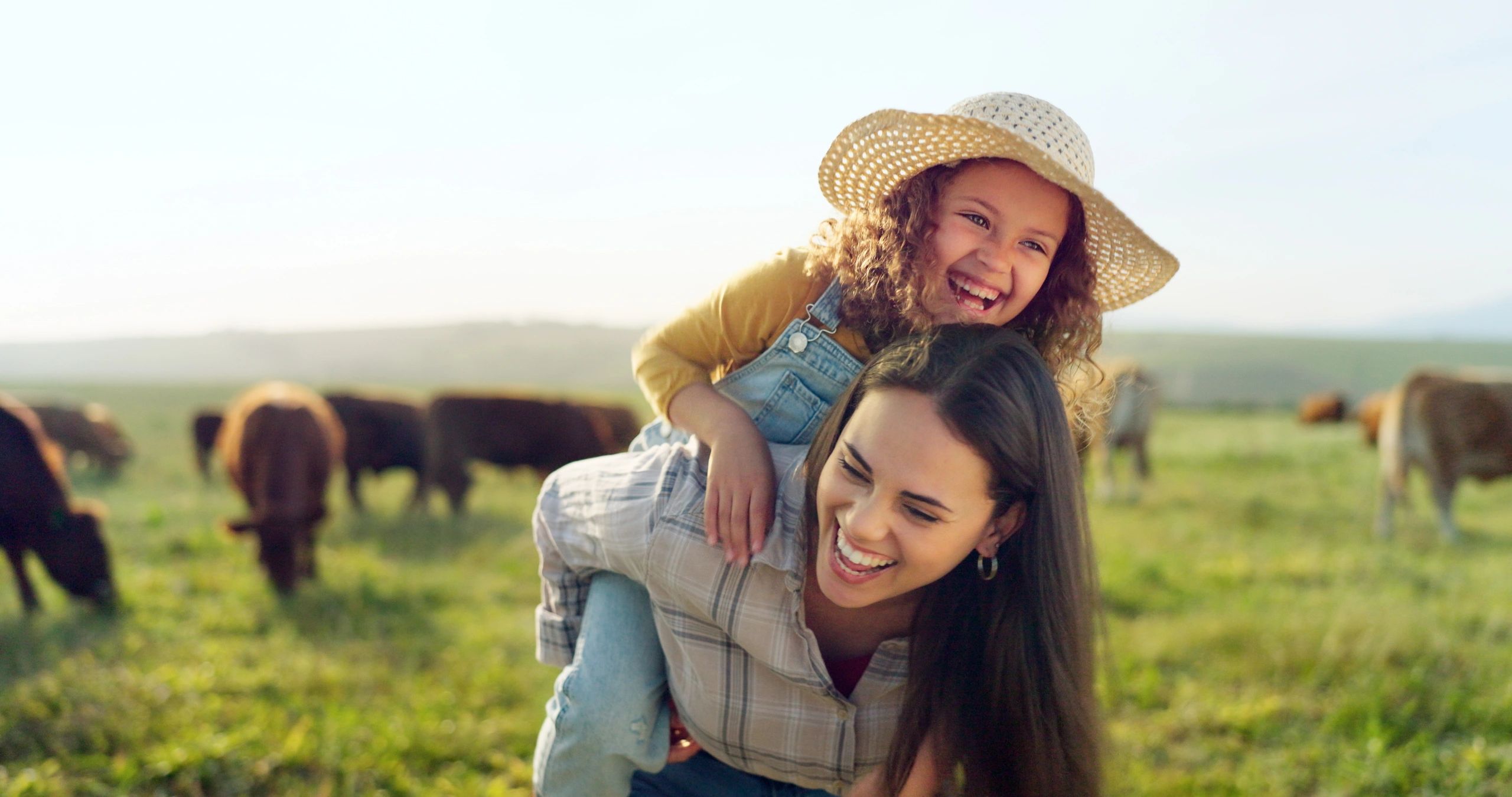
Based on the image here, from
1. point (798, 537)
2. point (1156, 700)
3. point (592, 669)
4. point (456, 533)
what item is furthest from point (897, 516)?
point (456, 533)

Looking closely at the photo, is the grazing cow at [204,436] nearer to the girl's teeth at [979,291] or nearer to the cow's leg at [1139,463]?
the cow's leg at [1139,463]

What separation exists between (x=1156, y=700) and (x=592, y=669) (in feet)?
12.6

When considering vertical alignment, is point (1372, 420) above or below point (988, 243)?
below

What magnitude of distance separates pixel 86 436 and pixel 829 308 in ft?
67.4

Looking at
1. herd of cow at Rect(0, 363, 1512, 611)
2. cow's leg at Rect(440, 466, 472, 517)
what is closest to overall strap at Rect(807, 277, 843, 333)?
herd of cow at Rect(0, 363, 1512, 611)

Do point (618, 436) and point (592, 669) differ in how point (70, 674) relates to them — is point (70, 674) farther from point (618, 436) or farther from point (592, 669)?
point (618, 436)

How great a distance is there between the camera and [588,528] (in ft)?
7.02

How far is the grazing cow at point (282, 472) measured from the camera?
780 cm

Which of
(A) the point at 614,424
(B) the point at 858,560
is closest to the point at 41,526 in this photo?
(B) the point at 858,560

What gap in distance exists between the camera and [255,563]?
8.59m

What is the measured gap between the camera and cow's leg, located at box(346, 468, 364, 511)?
13844 millimetres

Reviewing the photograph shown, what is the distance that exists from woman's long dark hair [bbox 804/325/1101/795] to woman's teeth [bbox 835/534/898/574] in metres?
0.16

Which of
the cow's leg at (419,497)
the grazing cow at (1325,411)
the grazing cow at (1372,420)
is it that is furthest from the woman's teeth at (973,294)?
the grazing cow at (1325,411)

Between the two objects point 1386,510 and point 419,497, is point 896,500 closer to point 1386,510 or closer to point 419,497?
point 1386,510
